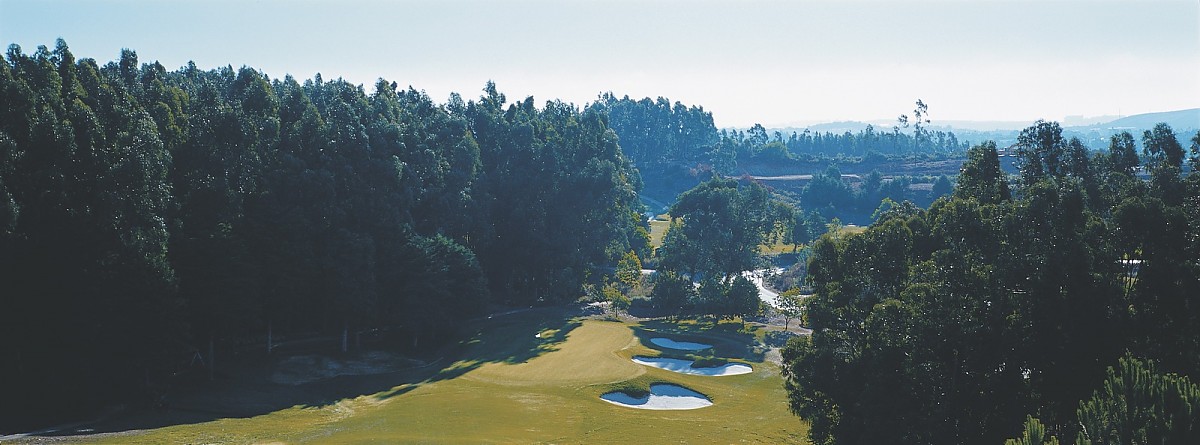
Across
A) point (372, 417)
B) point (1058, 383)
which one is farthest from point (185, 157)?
→ point (1058, 383)

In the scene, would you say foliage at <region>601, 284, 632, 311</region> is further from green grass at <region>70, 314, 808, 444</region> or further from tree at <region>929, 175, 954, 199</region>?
tree at <region>929, 175, 954, 199</region>

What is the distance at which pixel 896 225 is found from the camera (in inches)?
1614

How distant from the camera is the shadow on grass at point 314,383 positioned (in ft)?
146

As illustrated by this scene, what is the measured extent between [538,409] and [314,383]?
16935 millimetres

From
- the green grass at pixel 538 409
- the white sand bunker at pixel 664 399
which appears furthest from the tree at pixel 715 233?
the white sand bunker at pixel 664 399

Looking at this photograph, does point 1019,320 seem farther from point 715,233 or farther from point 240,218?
point 715,233

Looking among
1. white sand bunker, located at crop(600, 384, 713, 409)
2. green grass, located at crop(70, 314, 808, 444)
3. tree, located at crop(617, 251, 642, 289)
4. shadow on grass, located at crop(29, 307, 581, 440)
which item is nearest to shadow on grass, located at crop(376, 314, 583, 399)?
shadow on grass, located at crop(29, 307, 581, 440)

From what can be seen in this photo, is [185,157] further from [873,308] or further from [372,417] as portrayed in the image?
[873,308]

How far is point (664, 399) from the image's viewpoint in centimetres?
5297

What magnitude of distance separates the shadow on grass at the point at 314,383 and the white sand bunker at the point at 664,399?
38.2 feet

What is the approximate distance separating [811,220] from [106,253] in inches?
4354

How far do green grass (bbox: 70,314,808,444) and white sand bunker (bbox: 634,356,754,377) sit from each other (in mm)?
1058

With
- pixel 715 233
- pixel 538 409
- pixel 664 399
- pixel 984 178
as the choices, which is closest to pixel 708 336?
pixel 664 399

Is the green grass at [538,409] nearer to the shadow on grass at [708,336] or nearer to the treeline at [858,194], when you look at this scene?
the shadow on grass at [708,336]
